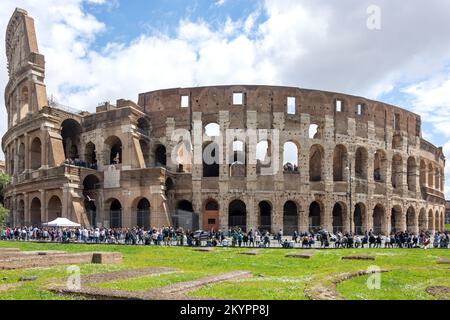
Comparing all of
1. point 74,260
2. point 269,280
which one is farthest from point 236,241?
point 269,280

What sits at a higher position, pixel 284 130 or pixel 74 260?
pixel 284 130

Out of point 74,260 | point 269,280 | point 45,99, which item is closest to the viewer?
point 269,280

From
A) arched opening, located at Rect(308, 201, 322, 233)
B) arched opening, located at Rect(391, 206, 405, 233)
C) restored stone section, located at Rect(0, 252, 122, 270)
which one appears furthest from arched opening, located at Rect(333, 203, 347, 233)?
restored stone section, located at Rect(0, 252, 122, 270)

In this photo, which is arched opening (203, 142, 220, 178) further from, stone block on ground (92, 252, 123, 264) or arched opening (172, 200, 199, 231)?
stone block on ground (92, 252, 123, 264)

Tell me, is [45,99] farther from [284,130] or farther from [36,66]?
[284,130]

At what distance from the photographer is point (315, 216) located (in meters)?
42.6

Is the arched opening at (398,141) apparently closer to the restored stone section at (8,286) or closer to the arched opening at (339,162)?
the arched opening at (339,162)

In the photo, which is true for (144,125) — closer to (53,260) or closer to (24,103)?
(24,103)

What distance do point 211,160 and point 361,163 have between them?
15.0 m

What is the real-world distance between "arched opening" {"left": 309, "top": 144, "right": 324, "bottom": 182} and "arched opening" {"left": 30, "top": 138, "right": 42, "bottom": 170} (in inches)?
993

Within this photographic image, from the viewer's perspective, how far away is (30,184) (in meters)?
40.6

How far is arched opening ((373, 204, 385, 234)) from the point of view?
45094 millimetres

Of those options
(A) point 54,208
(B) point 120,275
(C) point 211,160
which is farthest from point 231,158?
(B) point 120,275
